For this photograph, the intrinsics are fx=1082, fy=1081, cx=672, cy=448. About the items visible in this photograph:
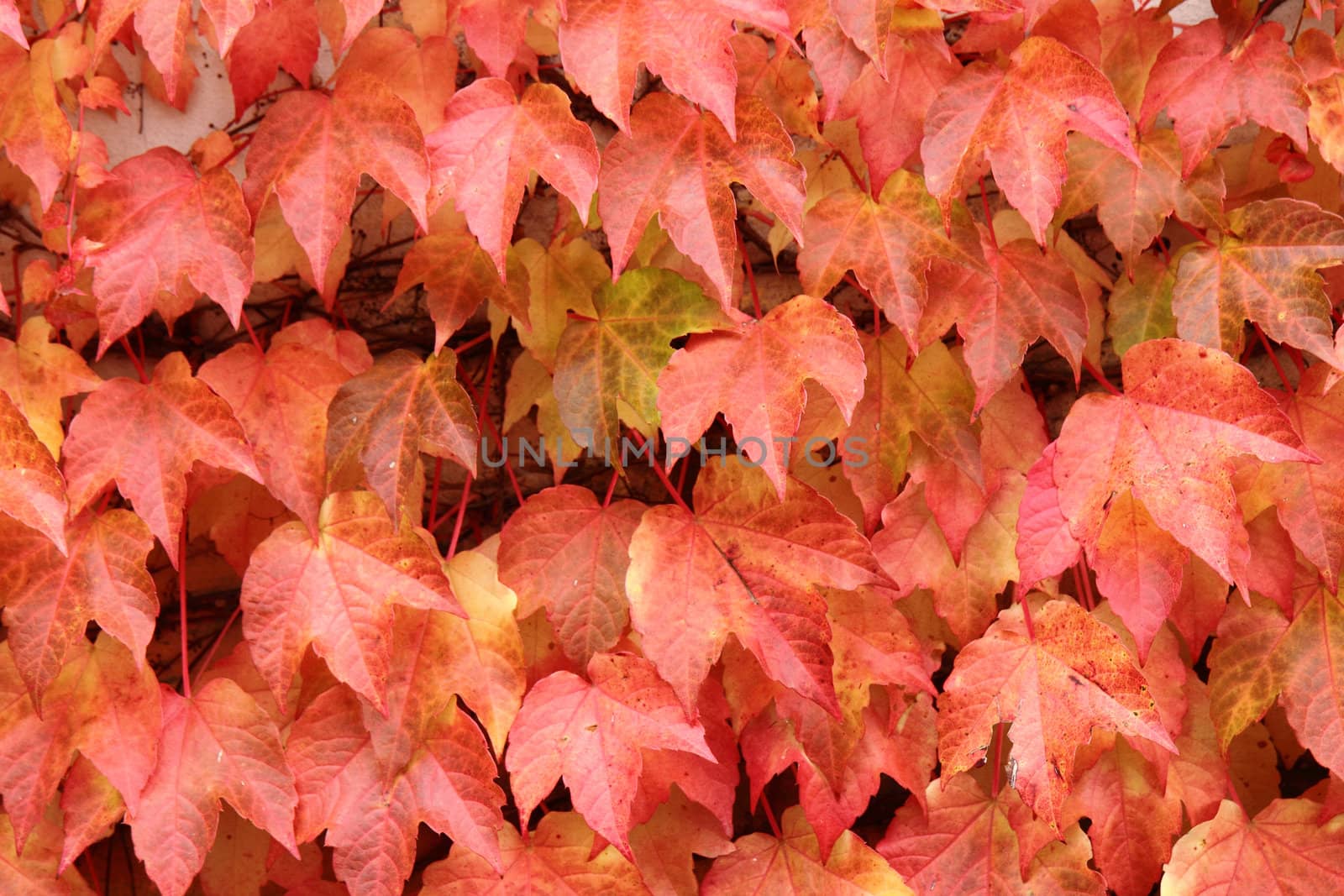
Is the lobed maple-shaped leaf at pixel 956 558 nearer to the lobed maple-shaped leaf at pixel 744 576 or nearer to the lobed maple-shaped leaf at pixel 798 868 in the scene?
the lobed maple-shaped leaf at pixel 744 576

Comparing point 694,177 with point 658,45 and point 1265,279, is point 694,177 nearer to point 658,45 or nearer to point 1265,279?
point 658,45

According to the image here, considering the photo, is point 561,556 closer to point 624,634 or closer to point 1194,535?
point 624,634

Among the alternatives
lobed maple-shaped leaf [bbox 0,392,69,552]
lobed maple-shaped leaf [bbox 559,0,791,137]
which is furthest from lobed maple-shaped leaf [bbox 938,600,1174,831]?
lobed maple-shaped leaf [bbox 0,392,69,552]

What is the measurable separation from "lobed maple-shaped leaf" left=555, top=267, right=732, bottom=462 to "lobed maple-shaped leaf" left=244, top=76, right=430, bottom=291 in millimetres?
250

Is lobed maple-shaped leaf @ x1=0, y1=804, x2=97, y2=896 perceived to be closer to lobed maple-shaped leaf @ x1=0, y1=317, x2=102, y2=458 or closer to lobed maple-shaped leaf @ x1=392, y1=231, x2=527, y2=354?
lobed maple-shaped leaf @ x1=0, y1=317, x2=102, y2=458

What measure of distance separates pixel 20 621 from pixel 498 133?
31.1 inches

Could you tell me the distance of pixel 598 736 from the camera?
4.11 ft

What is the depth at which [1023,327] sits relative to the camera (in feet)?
4.42

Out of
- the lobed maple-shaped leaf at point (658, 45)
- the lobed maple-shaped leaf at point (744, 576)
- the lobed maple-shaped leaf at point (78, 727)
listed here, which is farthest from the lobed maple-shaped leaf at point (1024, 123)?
the lobed maple-shaped leaf at point (78, 727)

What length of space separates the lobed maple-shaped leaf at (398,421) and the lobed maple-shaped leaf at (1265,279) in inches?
36.3

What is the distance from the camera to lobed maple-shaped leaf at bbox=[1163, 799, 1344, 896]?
1400mm

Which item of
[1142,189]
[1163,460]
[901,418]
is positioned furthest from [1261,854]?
[1142,189]

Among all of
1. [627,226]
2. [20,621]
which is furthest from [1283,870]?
[20,621]

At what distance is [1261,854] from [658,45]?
127cm
